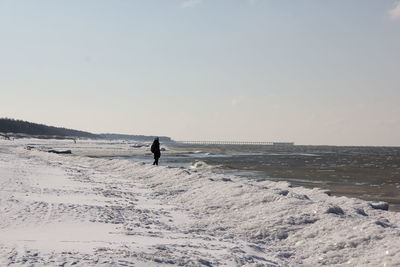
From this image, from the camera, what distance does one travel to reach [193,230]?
35.5ft

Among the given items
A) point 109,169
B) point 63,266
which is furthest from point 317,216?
point 109,169

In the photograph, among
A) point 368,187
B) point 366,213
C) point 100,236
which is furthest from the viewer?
point 368,187

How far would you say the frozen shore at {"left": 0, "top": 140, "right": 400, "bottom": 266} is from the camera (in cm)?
767

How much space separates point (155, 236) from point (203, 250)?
152 centimetres

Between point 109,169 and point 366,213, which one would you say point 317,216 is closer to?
point 366,213

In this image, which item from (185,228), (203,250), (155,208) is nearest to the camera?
(203,250)

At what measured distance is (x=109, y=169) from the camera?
3284cm

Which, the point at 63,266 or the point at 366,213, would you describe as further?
the point at 366,213

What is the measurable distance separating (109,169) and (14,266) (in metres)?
26.7

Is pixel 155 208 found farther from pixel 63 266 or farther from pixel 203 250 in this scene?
pixel 63 266

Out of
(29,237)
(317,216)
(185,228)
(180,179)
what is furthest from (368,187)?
(29,237)

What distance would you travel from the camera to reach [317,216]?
36.9ft

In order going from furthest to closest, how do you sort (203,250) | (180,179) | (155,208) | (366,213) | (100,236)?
(180,179) → (155,208) → (366,213) → (100,236) → (203,250)

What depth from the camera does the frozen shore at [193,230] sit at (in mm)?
7668
